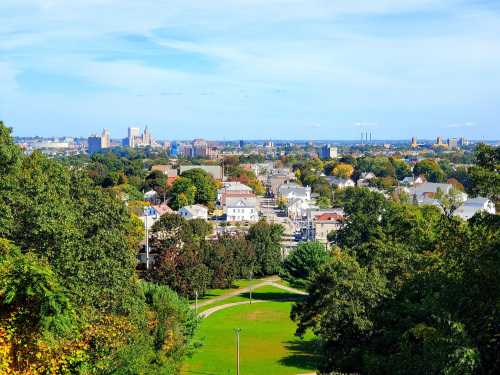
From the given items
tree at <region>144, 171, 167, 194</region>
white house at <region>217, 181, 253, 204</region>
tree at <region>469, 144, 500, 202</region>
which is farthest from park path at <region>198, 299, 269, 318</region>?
tree at <region>144, 171, 167, 194</region>

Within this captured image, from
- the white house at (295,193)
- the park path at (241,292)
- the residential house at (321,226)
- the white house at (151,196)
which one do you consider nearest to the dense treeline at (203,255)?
the park path at (241,292)

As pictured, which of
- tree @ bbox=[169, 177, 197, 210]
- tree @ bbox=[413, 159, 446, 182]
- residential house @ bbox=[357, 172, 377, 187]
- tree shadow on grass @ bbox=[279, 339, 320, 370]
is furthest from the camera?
tree @ bbox=[413, 159, 446, 182]

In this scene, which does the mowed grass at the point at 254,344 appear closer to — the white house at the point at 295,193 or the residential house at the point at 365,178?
the white house at the point at 295,193

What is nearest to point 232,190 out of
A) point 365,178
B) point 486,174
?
point 365,178

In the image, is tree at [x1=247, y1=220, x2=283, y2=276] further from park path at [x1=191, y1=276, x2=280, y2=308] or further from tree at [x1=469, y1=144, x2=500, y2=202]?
tree at [x1=469, y1=144, x2=500, y2=202]

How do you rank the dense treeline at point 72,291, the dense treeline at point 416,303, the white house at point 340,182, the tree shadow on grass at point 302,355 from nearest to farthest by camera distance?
the dense treeline at point 416,303 < the dense treeline at point 72,291 < the tree shadow on grass at point 302,355 < the white house at point 340,182

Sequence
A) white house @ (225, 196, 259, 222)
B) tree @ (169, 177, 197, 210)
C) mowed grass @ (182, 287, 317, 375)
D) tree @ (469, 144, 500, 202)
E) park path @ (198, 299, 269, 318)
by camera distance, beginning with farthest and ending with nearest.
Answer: tree @ (169, 177, 197, 210)
white house @ (225, 196, 259, 222)
park path @ (198, 299, 269, 318)
mowed grass @ (182, 287, 317, 375)
tree @ (469, 144, 500, 202)

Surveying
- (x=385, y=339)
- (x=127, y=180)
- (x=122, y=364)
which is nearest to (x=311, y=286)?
(x=385, y=339)
